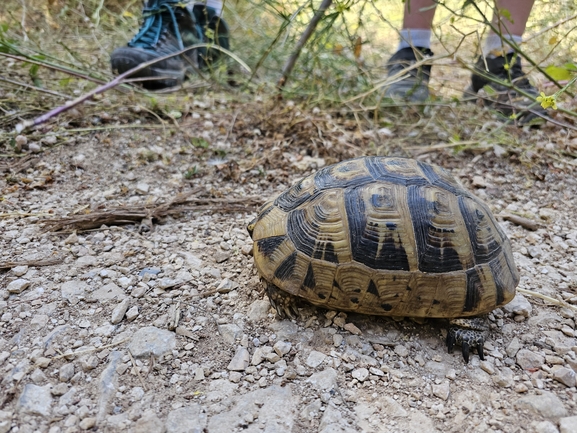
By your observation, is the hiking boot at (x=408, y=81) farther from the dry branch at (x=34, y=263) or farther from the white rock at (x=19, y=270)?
the white rock at (x=19, y=270)

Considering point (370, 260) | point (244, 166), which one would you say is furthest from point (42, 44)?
point (370, 260)

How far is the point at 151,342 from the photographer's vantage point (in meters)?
1.56

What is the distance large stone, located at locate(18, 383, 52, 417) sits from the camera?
4.24ft

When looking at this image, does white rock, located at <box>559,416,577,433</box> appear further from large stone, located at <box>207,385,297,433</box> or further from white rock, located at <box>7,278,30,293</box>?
Result: white rock, located at <box>7,278,30,293</box>

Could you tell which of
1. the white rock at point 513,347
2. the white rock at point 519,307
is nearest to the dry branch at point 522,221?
the white rock at point 519,307

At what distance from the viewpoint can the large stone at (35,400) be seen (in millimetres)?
1293

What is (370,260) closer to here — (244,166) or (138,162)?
(244,166)

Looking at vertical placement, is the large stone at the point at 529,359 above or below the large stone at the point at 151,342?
below

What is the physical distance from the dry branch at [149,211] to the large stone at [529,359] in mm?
1475

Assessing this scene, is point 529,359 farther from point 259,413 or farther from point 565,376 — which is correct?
point 259,413

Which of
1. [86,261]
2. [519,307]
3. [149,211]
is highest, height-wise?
[149,211]

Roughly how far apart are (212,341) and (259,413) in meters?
0.37

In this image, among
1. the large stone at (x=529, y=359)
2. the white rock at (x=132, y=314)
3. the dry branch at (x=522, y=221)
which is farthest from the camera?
the dry branch at (x=522, y=221)

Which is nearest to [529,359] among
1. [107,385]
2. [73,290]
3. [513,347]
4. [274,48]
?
[513,347]
